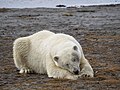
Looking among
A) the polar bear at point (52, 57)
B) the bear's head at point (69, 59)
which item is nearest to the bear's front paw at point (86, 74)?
the polar bear at point (52, 57)

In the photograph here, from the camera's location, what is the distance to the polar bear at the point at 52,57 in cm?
939

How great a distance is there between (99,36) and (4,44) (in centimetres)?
414

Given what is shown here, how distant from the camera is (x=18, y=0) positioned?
236 ft

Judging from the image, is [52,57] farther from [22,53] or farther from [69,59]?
[22,53]

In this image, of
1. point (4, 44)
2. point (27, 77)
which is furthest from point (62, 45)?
point (4, 44)

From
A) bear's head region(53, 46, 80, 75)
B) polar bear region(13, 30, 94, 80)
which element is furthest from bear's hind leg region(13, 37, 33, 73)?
bear's head region(53, 46, 80, 75)

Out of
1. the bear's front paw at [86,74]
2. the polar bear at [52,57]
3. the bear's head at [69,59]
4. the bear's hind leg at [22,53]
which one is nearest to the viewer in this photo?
the bear's head at [69,59]

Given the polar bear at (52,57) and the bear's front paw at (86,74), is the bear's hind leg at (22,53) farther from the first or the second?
the bear's front paw at (86,74)

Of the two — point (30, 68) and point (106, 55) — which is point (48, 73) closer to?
point (30, 68)

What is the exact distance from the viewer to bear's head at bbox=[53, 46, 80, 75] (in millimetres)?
9266

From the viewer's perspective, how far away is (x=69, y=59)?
9.30 m

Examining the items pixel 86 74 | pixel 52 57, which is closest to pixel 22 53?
pixel 52 57

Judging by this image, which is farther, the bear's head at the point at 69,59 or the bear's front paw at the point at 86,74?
the bear's front paw at the point at 86,74

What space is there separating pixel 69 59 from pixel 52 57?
733 mm
